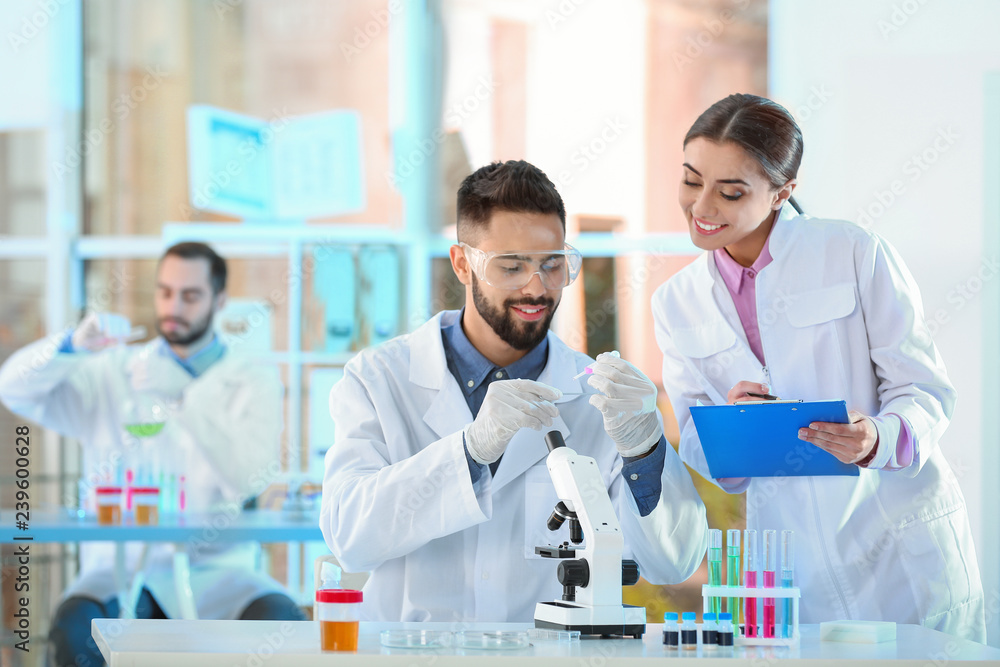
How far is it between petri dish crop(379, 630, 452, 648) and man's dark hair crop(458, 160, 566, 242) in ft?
3.24

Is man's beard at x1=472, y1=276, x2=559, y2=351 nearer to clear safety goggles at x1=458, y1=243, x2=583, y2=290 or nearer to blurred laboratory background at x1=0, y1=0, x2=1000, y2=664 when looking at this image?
clear safety goggles at x1=458, y1=243, x2=583, y2=290

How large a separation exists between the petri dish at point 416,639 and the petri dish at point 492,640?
23 mm

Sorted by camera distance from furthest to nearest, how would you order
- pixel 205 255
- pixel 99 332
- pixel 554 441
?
pixel 205 255 < pixel 99 332 < pixel 554 441

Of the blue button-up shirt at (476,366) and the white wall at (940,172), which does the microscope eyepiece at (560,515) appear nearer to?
the blue button-up shirt at (476,366)

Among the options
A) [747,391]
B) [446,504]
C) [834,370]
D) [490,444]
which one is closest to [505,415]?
[490,444]

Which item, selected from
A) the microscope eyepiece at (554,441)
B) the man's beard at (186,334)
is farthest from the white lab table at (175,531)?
the microscope eyepiece at (554,441)

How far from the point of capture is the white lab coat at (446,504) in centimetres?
205

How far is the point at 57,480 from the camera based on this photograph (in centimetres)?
502

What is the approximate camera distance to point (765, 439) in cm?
211

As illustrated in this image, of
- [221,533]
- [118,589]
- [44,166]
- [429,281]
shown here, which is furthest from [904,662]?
[44,166]

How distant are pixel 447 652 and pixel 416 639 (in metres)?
0.09

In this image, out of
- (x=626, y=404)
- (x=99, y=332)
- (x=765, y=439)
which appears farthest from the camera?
(x=99, y=332)

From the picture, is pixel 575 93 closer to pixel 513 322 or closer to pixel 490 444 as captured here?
pixel 513 322

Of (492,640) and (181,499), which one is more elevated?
(492,640)
